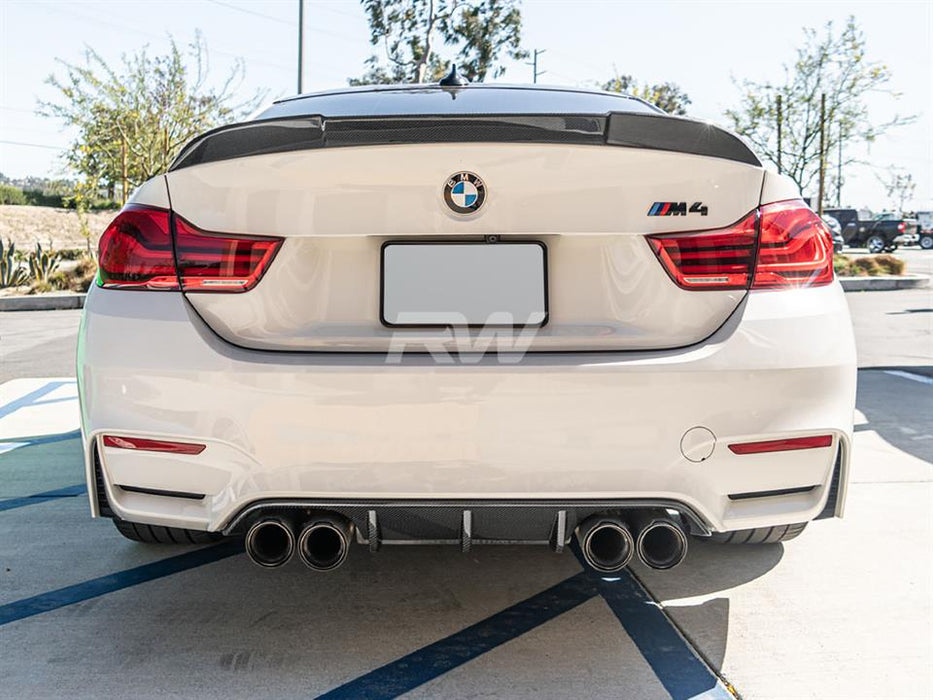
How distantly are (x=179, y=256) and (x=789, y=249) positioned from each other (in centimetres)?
152

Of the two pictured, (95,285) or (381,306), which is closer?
(381,306)

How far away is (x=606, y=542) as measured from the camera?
2535 mm

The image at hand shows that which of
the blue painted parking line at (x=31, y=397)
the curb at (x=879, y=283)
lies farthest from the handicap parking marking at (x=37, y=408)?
the curb at (x=879, y=283)

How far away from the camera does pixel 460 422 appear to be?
2.29 meters

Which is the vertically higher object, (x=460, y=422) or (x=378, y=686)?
(x=460, y=422)

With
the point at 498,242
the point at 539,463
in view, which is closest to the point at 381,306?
the point at 498,242

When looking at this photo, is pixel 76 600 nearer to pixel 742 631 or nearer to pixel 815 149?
pixel 742 631

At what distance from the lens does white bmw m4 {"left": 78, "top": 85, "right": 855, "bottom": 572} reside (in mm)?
2301

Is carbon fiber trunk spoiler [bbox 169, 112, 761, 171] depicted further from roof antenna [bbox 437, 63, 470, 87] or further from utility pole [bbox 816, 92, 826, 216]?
utility pole [bbox 816, 92, 826, 216]

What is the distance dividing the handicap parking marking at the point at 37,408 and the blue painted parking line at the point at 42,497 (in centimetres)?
101

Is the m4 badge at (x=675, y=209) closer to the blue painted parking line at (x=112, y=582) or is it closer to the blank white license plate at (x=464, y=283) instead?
the blank white license plate at (x=464, y=283)

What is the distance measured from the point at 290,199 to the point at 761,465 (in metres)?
1.31

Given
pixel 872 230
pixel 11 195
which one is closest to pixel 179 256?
pixel 872 230

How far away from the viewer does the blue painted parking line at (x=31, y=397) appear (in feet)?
20.1
